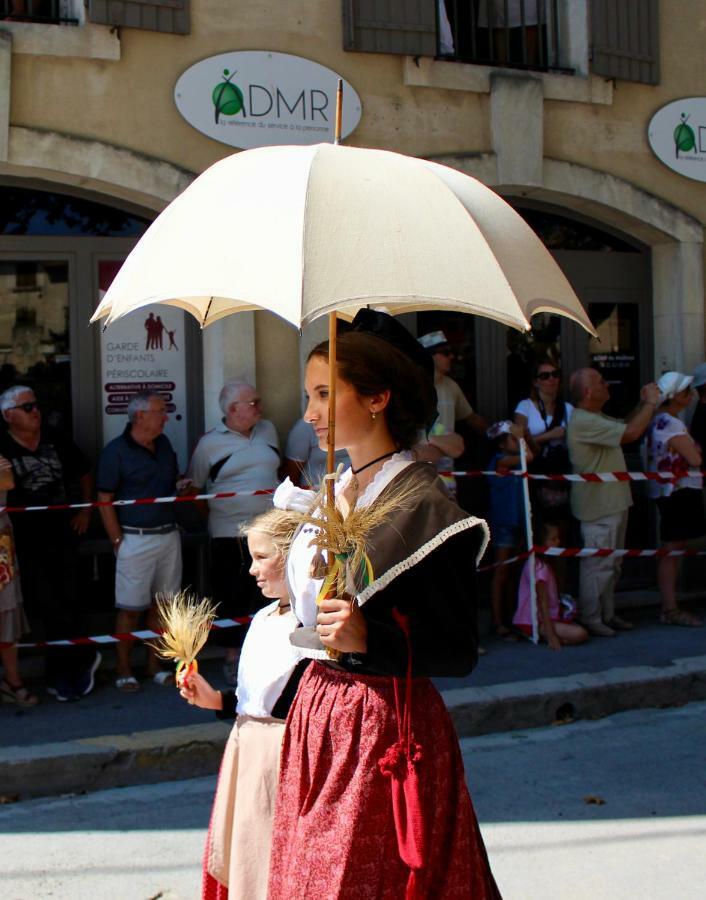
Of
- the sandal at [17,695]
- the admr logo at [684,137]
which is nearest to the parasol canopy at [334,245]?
the sandal at [17,695]

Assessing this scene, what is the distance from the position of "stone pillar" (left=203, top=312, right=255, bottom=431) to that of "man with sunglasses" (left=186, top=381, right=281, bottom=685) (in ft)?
1.35

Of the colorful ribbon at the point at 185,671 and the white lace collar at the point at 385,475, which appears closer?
the white lace collar at the point at 385,475

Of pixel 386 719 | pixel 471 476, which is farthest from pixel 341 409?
pixel 471 476

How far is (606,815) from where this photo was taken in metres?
5.17

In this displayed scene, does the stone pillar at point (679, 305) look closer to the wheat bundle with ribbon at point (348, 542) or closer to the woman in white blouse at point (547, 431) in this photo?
the woman in white blouse at point (547, 431)

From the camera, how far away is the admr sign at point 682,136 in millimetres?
9375

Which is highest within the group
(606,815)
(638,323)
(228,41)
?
(228,41)

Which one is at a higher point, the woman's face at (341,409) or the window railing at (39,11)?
the window railing at (39,11)

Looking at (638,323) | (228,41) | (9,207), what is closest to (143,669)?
(9,207)

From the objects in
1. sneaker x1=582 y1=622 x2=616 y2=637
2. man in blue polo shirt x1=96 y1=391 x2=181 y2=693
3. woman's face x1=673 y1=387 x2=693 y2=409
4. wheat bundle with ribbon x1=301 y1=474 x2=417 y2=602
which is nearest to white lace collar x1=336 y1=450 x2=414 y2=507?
wheat bundle with ribbon x1=301 y1=474 x2=417 y2=602

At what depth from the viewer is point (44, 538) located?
6930 mm

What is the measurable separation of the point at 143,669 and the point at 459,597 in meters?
5.28

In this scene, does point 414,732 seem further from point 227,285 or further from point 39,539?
point 39,539

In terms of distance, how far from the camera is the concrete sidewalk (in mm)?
5719
